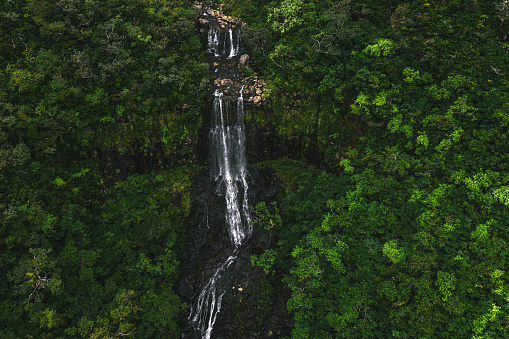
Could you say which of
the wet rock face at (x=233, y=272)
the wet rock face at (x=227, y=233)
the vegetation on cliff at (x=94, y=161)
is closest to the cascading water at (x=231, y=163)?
the wet rock face at (x=227, y=233)

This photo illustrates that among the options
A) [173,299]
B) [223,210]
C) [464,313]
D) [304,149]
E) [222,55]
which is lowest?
[173,299]

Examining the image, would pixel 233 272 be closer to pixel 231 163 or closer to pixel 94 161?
pixel 231 163

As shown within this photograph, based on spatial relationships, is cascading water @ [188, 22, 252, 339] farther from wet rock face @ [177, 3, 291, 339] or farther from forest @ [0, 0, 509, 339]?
forest @ [0, 0, 509, 339]

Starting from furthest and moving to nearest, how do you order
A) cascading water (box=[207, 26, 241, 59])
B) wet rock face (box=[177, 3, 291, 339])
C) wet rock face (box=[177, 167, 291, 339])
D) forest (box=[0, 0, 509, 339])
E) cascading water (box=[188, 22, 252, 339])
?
cascading water (box=[207, 26, 241, 59]), cascading water (box=[188, 22, 252, 339]), wet rock face (box=[177, 3, 291, 339]), wet rock face (box=[177, 167, 291, 339]), forest (box=[0, 0, 509, 339])

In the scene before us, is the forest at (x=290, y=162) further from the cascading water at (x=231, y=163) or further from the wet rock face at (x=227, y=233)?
the cascading water at (x=231, y=163)

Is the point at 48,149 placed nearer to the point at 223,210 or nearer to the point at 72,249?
the point at 72,249

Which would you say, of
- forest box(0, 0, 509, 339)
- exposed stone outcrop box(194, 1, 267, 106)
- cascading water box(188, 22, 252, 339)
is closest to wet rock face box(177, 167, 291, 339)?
cascading water box(188, 22, 252, 339)

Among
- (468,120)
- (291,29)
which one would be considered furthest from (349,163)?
(291,29)

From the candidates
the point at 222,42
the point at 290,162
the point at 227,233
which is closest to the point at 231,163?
the point at 290,162

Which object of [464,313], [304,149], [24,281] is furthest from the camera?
[304,149]
